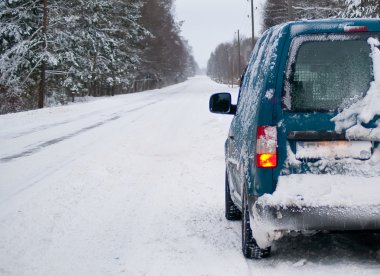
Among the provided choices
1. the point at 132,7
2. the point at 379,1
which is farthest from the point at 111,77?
the point at 379,1

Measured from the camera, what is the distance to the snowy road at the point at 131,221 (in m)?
4.51

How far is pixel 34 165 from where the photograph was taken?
10.2 m

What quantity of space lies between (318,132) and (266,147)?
43cm

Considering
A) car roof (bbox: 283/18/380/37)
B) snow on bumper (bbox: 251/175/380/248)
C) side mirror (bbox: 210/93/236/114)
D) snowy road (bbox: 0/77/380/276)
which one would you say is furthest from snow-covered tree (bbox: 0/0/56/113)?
snow on bumper (bbox: 251/175/380/248)

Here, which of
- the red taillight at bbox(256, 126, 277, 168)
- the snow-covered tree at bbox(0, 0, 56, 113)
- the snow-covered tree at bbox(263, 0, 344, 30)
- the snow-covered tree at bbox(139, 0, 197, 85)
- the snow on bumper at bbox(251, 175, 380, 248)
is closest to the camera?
the snow on bumper at bbox(251, 175, 380, 248)

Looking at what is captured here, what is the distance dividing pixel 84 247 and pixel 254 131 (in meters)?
2.19

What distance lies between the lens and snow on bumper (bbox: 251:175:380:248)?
13.2 feet

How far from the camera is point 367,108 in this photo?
13.5 ft

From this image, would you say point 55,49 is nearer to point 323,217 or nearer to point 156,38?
point 323,217

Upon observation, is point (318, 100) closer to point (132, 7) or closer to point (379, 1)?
point (379, 1)

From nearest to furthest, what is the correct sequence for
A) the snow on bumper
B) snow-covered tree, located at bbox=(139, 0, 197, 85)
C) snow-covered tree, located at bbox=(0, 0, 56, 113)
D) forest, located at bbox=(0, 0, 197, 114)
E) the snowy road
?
the snow on bumper → the snowy road → snow-covered tree, located at bbox=(0, 0, 56, 113) → forest, located at bbox=(0, 0, 197, 114) → snow-covered tree, located at bbox=(139, 0, 197, 85)

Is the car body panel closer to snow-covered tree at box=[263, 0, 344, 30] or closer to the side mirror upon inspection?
the side mirror

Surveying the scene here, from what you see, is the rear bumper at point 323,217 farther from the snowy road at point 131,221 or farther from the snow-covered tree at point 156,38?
the snow-covered tree at point 156,38

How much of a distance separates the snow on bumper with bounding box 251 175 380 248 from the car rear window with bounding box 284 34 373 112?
2.02 feet
